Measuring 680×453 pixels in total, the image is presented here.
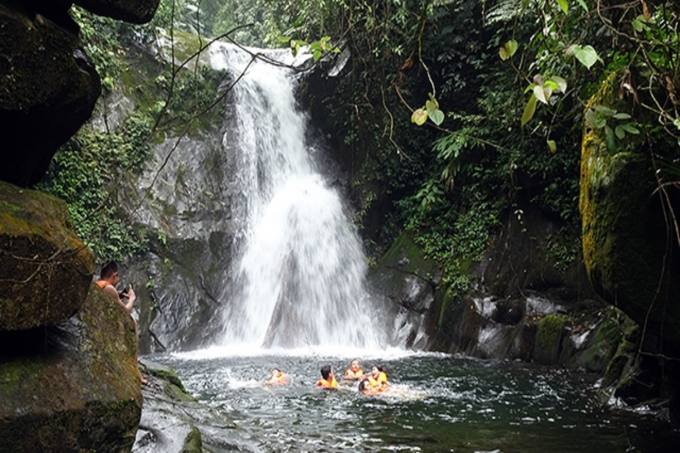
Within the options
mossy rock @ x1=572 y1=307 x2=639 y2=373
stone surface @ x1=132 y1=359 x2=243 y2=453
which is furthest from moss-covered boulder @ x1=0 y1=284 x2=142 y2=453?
mossy rock @ x1=572 y1=307 x2=639 y2=373

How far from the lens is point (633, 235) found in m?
4.76

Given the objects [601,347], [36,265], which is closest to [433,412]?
[601,347]

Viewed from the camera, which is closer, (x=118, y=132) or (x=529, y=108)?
(x=529, y=108)

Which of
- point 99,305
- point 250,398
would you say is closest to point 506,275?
point 250,398

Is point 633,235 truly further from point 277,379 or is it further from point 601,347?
point 277,379

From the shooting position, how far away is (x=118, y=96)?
14.5 m

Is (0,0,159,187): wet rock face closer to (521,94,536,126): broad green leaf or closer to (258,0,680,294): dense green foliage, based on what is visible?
(521,94,536,126): broad green leaf

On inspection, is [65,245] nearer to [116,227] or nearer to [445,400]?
[445,400]

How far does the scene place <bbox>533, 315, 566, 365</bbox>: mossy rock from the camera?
1059 cm

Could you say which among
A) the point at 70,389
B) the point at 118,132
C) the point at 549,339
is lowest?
the point at 70,389

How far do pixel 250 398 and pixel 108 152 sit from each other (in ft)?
27.6

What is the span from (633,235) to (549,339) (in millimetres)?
6608

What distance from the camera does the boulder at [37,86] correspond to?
318 cm

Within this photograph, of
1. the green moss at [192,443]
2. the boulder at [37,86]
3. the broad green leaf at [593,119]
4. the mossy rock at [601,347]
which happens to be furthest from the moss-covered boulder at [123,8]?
the mossy rock at [601,347]
